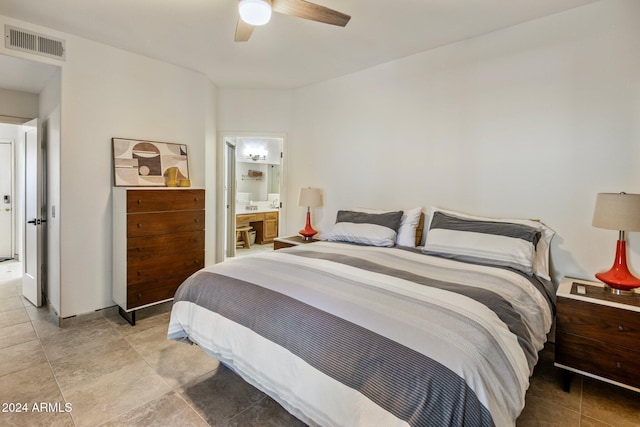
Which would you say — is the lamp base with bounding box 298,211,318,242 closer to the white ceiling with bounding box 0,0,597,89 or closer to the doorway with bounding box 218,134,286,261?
the white ceiling with bounding box 0,0,597,89

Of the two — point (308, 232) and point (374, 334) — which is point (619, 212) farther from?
point (308, 232)

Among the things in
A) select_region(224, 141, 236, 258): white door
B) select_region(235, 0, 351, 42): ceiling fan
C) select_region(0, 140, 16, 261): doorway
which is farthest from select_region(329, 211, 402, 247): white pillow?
select_region(0, 140, 16, 261): doorway

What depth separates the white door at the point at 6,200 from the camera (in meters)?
5.06

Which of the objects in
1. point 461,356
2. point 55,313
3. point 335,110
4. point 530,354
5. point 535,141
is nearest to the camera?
point 461,356

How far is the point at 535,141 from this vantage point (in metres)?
2.65

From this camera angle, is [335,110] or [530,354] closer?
[530,354]

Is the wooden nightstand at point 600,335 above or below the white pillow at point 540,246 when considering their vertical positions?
below

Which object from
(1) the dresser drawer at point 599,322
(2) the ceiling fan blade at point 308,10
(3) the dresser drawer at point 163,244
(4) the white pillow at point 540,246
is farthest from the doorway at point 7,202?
(1) the dresser drawer at point 599,322

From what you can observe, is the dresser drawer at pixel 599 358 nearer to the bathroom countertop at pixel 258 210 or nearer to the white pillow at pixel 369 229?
the white pillow at pixel 369 229

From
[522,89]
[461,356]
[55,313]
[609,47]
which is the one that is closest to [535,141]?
[522,89]

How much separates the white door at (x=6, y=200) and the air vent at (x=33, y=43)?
333cm

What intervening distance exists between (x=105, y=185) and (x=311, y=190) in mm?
2191

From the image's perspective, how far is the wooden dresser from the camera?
9.73ft

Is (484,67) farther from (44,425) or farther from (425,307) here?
(44,425)
